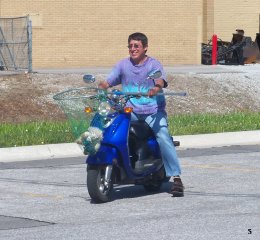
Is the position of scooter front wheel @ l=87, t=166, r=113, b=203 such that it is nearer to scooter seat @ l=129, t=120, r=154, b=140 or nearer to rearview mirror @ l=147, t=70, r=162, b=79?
scooter seat @ l=129, t=120, r=154, b=140

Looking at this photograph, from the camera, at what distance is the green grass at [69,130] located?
1652 cm

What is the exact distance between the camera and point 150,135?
1091 centimetres

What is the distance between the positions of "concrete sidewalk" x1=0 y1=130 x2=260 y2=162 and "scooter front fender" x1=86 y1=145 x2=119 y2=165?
196 inches

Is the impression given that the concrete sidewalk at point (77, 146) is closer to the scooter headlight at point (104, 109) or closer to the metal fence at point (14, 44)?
the scooter headlight at point (104, 109)

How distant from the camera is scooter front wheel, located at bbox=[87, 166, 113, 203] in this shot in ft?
34.0

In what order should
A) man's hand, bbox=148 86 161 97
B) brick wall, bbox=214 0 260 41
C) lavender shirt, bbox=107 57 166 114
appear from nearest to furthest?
man's hand, bbox=148 86 161 97 → lavender shirt, bbox=107 57 166 114 → brick wall, bbox=214 0 260 41

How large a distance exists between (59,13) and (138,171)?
2591 centimetres

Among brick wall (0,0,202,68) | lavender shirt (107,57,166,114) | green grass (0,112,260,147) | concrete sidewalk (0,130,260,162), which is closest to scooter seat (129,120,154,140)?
lavender shirt (107,57,166,114)

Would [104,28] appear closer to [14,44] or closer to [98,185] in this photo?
[14,44]

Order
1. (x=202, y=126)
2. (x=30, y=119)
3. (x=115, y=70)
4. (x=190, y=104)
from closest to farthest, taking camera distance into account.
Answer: (x=115, y=70)
(x=202, y=126)
(x=30, y=119)
(x=190, y=104)

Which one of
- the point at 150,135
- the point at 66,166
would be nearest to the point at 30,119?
the point at 66,166

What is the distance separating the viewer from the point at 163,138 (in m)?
10.8

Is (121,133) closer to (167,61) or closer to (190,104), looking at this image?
(190,104)

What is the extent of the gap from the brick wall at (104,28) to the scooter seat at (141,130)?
25.0 m
